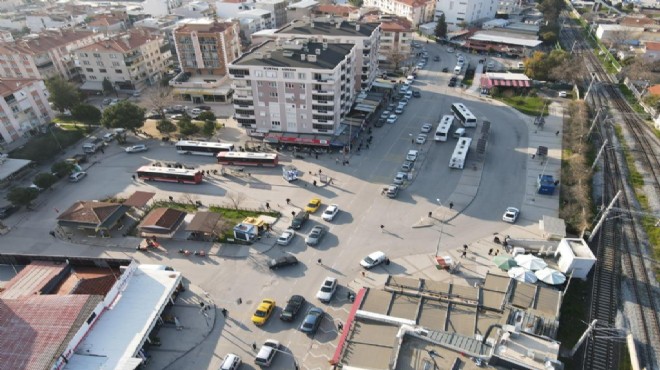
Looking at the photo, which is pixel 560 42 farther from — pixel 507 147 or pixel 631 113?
pixel 507 147

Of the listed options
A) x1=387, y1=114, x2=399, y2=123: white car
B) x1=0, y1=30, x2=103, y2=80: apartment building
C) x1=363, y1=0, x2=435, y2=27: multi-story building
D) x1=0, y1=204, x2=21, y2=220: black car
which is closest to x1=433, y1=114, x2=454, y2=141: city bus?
x1=387, y1=114, x2=399, y2=123: white car

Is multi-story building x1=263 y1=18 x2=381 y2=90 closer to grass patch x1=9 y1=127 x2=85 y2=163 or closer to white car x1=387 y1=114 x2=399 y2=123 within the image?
white car x1=387 y1=114 x2=399 y2=123

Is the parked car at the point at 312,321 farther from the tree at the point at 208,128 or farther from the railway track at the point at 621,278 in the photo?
the tree at the point at 208,128

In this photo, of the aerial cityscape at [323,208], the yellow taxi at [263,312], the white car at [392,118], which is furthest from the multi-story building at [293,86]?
the yellow taxi at [263,312]

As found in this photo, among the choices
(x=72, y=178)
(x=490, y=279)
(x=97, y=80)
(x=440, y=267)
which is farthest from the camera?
(x=97, y=80)

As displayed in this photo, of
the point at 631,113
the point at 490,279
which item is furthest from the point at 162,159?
the point at 631,113
